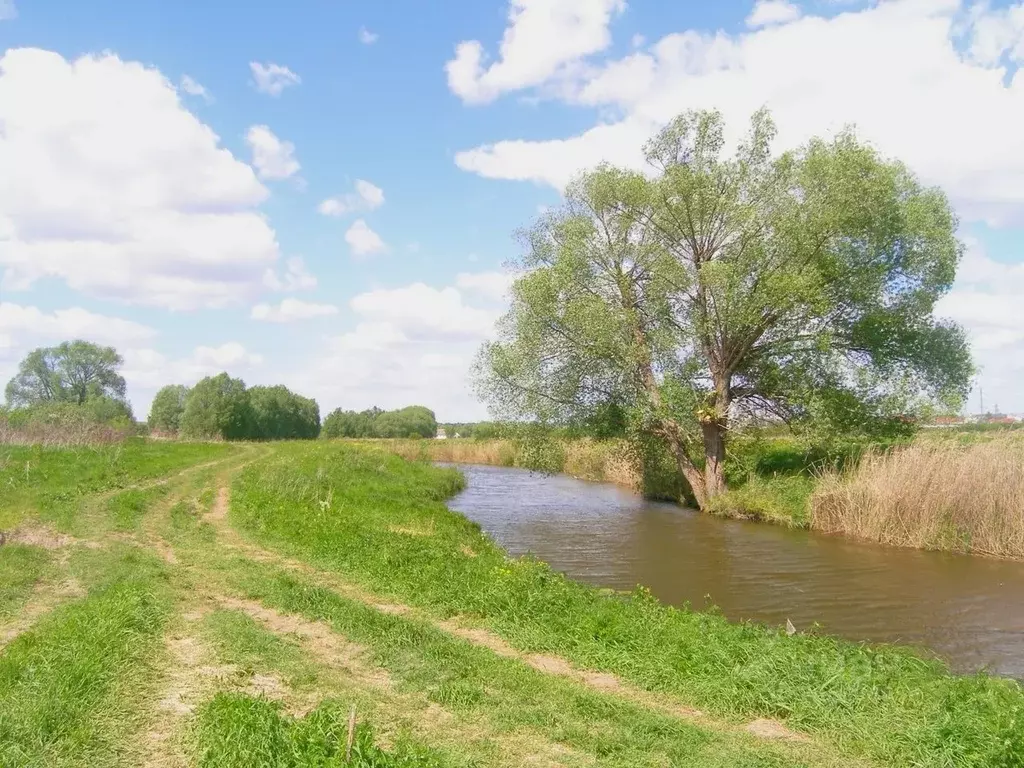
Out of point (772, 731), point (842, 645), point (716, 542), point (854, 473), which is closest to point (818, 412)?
point (854, 473)

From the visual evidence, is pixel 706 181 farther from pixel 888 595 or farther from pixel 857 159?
pixel 888 595

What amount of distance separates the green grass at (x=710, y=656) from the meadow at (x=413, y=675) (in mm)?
30

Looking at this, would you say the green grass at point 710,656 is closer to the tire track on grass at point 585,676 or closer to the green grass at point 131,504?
the tire track on grass at point 585,676

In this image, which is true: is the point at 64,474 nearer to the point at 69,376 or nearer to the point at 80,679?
the point at 80,679

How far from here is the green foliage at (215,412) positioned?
241 ft

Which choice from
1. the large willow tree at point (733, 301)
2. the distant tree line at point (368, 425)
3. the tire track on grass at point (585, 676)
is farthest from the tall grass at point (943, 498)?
the distant tree line at point (368, 425)

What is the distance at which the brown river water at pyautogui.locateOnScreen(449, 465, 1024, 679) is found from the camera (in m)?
11.4

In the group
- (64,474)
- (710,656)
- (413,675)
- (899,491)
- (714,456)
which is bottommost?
(413,675)

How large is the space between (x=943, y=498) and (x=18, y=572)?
1887 cm

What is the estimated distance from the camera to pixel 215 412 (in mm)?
74250

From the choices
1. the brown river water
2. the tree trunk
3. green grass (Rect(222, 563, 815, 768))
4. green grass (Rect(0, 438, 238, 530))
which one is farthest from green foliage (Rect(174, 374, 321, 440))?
green grass (Rect(222, 563, 815, 768))

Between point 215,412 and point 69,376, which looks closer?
point 215,412

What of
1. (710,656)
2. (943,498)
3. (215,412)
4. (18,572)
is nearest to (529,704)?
(710,656)

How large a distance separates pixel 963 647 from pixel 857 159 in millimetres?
17934
